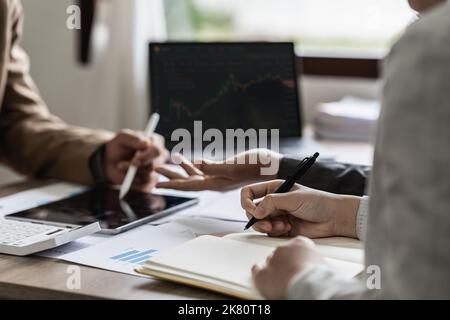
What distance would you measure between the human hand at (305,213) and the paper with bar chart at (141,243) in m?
0.08

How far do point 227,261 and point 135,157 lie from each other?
54cm

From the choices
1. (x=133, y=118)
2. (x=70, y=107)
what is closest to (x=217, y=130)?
(x=133, y=118)

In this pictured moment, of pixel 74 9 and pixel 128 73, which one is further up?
pixel 74 9

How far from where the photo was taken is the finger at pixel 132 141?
1389 mm

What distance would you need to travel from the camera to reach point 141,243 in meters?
1.02

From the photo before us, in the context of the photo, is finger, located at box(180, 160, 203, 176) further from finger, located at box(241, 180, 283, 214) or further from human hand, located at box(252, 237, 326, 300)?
human hand, located at box(252, 237, 326, 300)

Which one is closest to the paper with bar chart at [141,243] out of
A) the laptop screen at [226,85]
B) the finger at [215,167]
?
the finger at [215,167]

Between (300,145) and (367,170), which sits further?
(300,145)

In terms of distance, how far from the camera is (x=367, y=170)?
1.20m

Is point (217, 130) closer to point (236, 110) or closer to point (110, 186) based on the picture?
point (236, 110)

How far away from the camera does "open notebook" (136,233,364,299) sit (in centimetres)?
82

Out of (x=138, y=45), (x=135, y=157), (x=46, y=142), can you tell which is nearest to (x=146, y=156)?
(x=135, y=157)

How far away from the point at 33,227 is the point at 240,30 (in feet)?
4.97

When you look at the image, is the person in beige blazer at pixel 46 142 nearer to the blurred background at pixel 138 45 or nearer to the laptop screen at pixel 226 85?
the laptop screen at pixel 226 85
